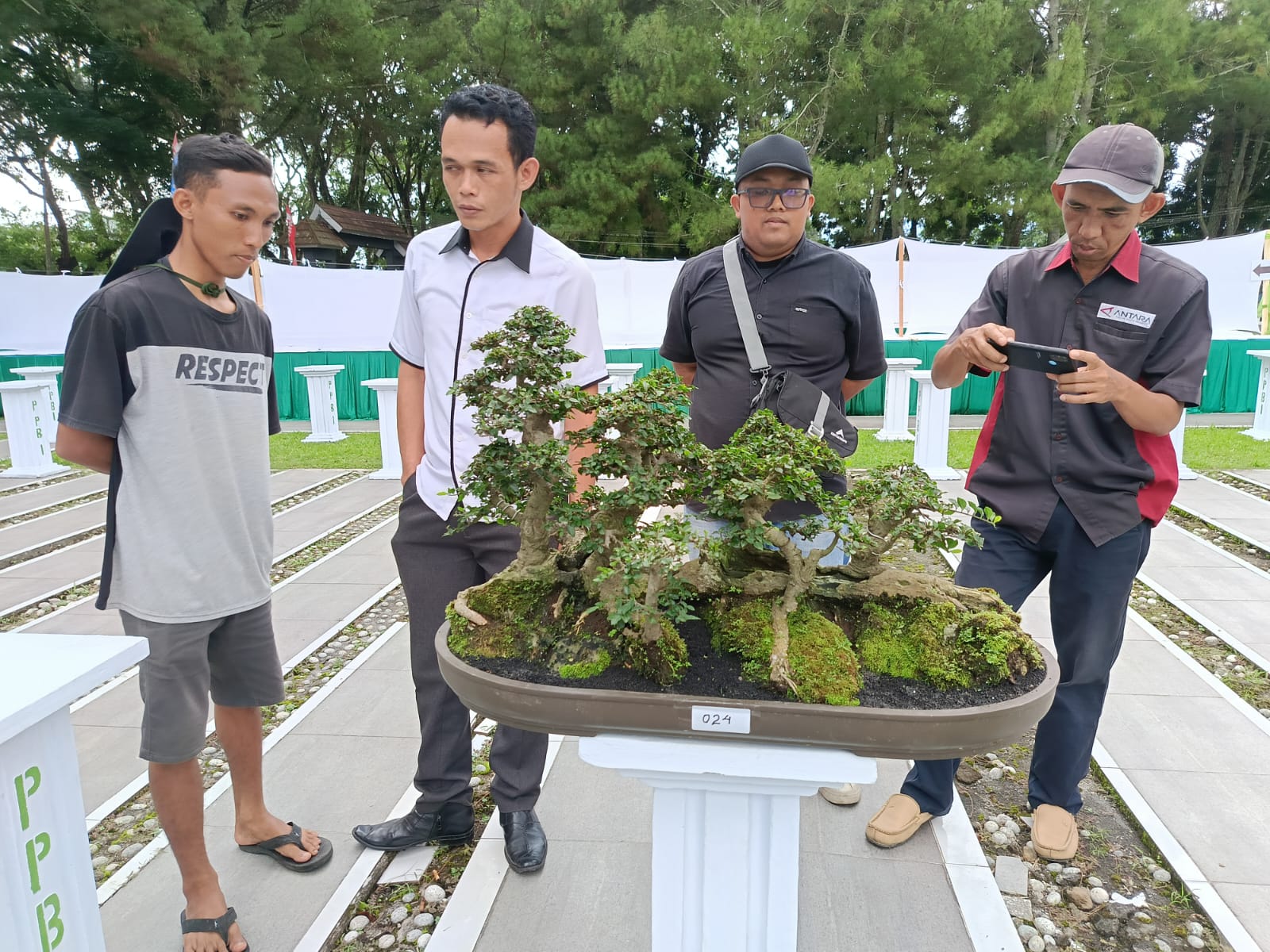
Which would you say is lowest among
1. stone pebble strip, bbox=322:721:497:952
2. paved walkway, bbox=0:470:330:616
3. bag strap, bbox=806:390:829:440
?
paved walkway, bbox=0:470:330:616

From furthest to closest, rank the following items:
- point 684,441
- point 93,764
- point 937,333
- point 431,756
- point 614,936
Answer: point 937,333 → point 93,764 → point 431,756 → point 614,936 → point 684,441

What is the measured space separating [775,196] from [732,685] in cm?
136

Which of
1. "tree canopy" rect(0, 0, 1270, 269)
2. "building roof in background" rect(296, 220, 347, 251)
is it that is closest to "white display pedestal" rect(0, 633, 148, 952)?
"tree canopy" rect(0, 0, 1270, 269)

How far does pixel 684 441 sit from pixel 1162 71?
18595 millimetres

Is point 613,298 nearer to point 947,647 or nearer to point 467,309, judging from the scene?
point 467,309

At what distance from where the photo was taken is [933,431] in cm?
712

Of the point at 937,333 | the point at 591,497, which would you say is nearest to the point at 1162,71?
the point at 937,333

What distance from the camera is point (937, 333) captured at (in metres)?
12.0

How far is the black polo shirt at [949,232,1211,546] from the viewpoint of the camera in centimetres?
198

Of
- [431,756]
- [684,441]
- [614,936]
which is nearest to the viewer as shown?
[684,441]

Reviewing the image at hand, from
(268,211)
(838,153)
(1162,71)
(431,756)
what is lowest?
(431,756)

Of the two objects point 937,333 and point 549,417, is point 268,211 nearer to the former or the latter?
point 549,417

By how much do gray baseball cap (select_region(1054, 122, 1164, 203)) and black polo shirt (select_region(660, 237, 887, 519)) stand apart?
2.09ft

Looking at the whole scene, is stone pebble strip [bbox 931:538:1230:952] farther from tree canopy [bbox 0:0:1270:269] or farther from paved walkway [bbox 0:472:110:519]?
tree canopy [bbox 0:0:1270:269]
